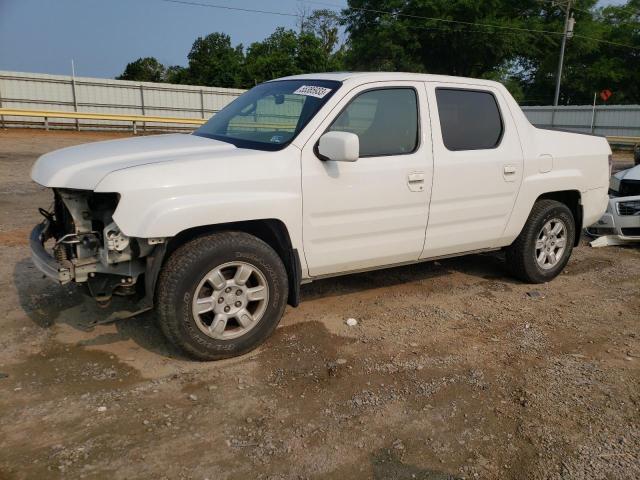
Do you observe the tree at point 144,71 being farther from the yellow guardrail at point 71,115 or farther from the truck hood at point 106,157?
the truck hood at point 106,157

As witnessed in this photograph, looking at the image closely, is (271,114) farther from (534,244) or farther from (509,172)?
(534,244)

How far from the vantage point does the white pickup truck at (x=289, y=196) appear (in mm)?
3395

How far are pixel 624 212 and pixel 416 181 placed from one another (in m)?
4.18

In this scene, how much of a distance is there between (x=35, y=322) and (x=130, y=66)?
63.6 m

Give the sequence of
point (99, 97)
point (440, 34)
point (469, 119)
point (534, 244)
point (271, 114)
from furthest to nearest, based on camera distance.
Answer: point (440, 34)
point (99, 97)
point (534, 244)
point (469, 119)
point (271, 114)

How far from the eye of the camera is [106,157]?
3.52m

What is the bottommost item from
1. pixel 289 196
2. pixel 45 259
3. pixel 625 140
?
pixel 45 259

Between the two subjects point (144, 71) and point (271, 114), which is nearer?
point (271, 114)

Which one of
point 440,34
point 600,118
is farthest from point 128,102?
point 440,34

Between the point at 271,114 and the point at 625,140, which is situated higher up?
the point at 271,114

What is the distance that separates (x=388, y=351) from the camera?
3949 mm

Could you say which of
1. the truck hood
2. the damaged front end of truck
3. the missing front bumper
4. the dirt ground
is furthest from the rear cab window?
the missing front bumper

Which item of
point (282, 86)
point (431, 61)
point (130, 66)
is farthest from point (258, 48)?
point (282, 86)

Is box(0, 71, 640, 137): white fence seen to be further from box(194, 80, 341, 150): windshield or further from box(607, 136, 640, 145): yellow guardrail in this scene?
box(194, 80, 341, 150): windshield
